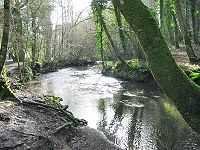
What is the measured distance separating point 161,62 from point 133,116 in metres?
9.98

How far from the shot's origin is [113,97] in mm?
23484

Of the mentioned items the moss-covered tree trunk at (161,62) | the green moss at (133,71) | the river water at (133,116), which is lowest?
the river water at (133,116)

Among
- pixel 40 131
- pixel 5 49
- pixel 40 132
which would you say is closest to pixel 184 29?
pixel 5 49

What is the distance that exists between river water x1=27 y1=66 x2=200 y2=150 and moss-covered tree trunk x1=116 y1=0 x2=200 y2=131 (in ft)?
14.8

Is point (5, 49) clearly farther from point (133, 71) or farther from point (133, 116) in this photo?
point (133, 71)

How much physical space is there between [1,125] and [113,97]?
14008mm

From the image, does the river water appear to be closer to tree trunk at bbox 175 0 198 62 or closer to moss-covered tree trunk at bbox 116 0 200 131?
tree trunk at bbox 175 0 198 62

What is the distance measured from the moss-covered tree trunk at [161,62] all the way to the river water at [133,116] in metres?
4.52

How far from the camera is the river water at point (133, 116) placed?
12.5 m

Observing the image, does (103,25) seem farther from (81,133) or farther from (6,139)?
(6,139)

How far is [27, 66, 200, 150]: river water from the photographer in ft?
41.1

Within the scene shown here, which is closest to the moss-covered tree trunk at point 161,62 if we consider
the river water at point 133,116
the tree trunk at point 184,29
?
the river water at point 133,116

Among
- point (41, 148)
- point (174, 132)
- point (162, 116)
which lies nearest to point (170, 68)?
point (41, 148)

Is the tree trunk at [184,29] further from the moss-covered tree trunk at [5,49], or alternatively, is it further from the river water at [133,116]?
the moss-covered tree trunk at [5,49]
